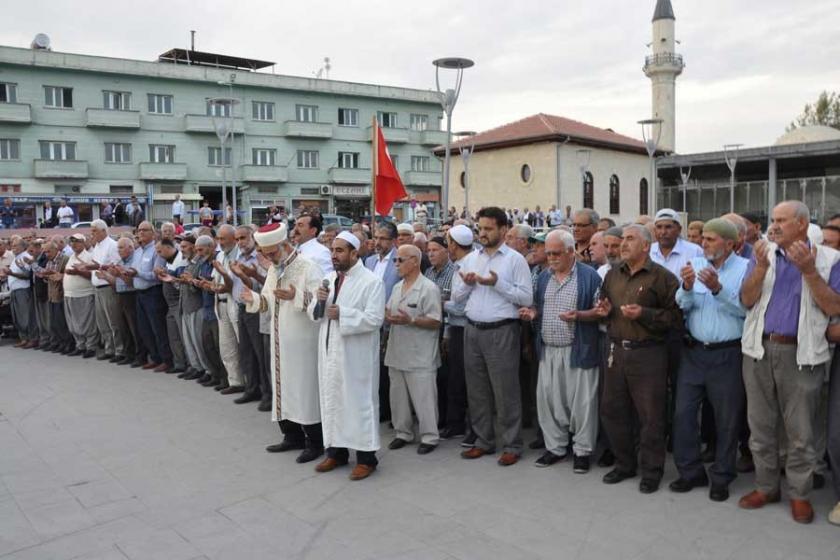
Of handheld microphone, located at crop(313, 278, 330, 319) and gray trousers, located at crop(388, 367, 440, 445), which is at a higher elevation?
handheld microphone, located at crop(313, 278, 330, 319)

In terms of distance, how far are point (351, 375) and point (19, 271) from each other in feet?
28.6

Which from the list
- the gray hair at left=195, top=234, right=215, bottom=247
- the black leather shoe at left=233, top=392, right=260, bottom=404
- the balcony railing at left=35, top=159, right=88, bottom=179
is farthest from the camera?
the balcony railing at left=35, top=159, right=88, bottom=179

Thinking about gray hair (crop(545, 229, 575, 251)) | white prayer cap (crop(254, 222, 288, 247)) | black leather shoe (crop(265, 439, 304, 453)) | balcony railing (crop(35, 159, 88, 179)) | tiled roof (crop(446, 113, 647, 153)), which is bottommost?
black leather shoe (crop(265, 439, 304, 453))

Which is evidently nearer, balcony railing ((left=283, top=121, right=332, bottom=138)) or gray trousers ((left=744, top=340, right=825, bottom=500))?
gray trousers ((left=744, top=340, right=825, bottom=500))

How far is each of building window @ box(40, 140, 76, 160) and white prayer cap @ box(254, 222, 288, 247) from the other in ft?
123

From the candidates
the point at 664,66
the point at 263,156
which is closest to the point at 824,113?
the point at 664,66

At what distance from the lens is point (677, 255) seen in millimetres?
5867

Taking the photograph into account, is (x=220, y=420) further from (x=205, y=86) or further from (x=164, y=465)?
(x=205, y=86)

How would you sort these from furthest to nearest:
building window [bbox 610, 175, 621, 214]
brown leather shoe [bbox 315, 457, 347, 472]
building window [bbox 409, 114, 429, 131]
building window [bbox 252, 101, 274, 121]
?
building window [bbox 409, 114, 429, 131]
building window [bbox 252, 101, 274, 121]
building window [bbox 610, 175, 621, 214]
brown leather shoe [bbox 315, 457, 347, 472]

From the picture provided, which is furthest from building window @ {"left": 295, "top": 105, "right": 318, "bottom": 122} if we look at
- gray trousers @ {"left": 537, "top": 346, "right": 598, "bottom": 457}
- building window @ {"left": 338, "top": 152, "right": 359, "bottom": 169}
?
gray trousers @ {"left": 537, "top": 346, "right": 598, "bottom": 457}

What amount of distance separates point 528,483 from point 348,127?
1731 inches

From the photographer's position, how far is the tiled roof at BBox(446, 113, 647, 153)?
1329 inches

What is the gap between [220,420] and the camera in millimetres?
6922

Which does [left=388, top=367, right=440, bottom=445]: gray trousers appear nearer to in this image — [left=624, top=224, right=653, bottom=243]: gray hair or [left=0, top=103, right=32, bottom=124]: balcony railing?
[left=624, top=224, right=653, bottom=243]: gray hair
